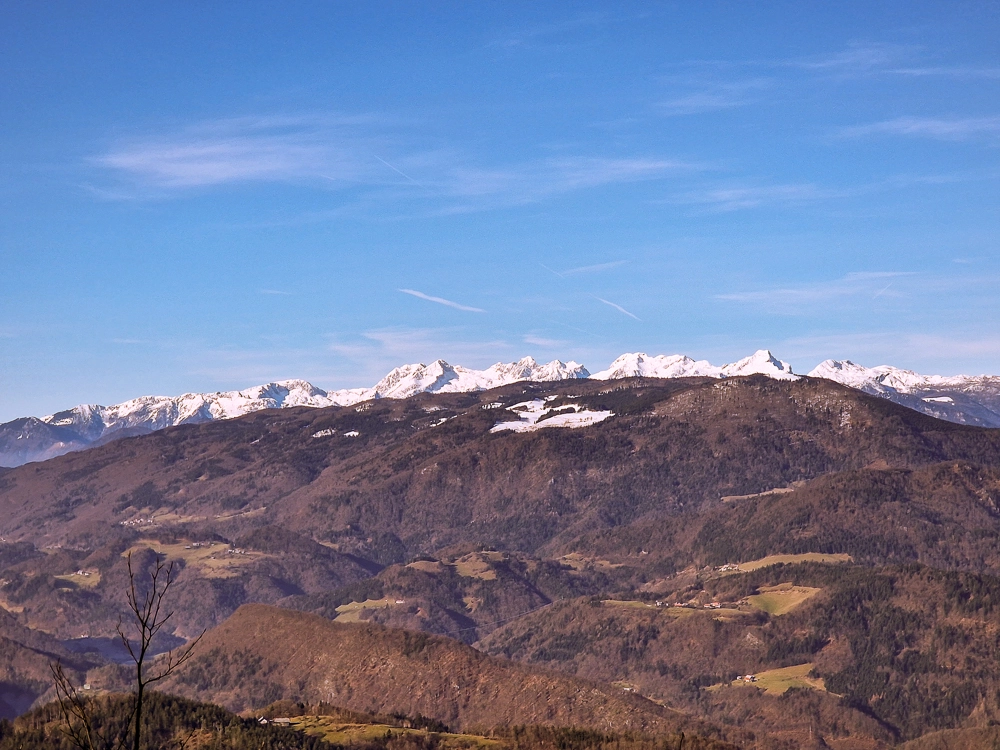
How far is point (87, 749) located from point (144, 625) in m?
4.15

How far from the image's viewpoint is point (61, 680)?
4362cm

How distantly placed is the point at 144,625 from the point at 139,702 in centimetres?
244

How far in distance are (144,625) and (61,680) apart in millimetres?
3184

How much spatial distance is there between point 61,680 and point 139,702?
11.9 ft

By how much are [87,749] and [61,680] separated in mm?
2130

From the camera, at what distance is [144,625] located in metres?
42.9

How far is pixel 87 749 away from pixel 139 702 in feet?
11.4

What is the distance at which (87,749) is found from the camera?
4350cm

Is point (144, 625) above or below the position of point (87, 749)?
above

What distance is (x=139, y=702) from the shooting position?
41.3m
